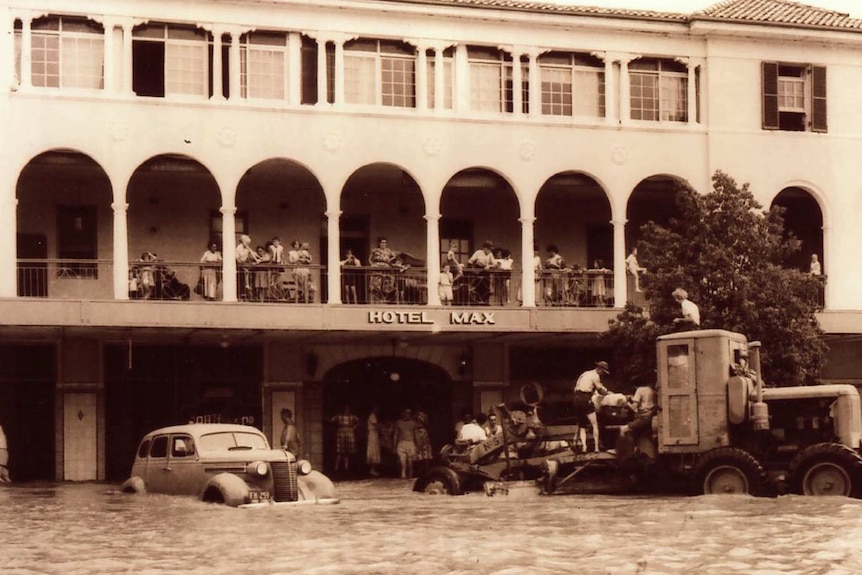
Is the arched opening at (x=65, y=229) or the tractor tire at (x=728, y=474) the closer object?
the tractor tire at (x=728, y=474)

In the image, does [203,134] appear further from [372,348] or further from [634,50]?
[634,50]

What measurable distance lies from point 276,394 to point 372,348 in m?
2.53

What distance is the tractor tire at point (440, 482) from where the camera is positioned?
79.8 feet

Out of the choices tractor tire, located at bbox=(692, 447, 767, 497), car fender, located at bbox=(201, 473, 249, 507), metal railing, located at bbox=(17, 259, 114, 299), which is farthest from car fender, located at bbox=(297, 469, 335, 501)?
metal railing, located at bbox=(17, 259, 114, 299)

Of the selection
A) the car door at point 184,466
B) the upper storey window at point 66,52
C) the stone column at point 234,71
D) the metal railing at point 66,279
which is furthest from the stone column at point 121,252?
the car door at point 184,466

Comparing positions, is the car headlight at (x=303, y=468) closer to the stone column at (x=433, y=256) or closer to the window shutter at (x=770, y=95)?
the stone column at (x=433, y=256)

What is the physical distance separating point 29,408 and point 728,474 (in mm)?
17637

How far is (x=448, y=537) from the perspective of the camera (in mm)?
16516

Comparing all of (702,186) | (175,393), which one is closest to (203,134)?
(175,393)

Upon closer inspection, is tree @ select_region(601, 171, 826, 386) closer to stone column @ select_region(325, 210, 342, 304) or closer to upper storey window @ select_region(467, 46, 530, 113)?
upper storey window @ select_region(467, 46, 530, 113)

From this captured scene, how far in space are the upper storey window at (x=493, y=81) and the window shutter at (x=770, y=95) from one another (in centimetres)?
580

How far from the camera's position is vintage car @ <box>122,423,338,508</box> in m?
22.1

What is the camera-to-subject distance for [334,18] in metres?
34.7

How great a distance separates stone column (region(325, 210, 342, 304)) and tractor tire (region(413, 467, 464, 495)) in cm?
918
